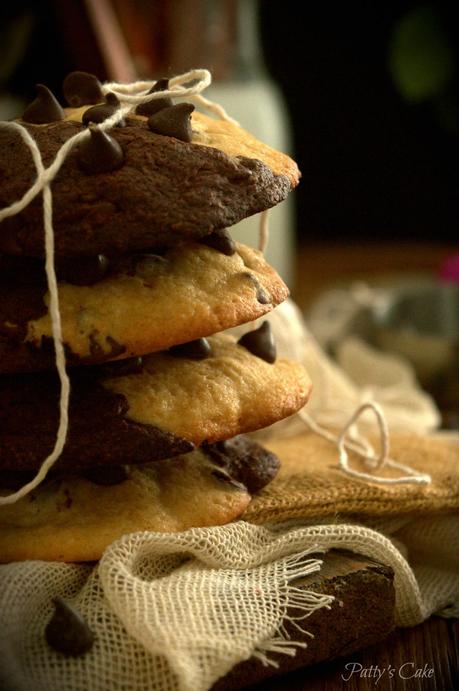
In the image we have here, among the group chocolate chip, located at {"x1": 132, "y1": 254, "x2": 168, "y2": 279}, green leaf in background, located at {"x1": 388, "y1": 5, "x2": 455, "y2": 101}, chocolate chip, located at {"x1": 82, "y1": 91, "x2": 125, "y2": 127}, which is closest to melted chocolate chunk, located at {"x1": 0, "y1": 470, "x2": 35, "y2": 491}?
chocolate chip, located at {"x1": 132, "y1": 254, "x2": 168, "y2": 279}

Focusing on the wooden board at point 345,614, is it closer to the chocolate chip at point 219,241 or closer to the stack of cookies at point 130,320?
the stack of cookies at point 130,320

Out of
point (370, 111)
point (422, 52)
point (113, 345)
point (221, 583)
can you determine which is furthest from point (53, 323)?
point (370, 111)

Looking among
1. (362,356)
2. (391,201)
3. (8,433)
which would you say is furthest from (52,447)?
(391,201)

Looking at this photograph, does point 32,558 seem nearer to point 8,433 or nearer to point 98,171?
point 8,433

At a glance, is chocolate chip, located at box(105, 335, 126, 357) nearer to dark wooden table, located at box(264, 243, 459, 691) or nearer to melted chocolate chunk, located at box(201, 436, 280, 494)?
melted chocolate chunk, located at box(201, 436, 280, 494)

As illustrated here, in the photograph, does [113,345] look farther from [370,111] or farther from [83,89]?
[370,111]
